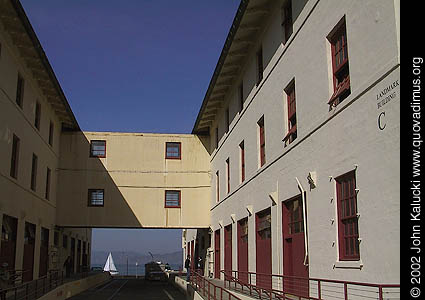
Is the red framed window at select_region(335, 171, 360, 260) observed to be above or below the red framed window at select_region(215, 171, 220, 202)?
below

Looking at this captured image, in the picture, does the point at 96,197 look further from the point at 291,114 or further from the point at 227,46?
the point at 291,114

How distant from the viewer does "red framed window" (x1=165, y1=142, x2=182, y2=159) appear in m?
32.2

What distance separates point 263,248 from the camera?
18125 millimetres

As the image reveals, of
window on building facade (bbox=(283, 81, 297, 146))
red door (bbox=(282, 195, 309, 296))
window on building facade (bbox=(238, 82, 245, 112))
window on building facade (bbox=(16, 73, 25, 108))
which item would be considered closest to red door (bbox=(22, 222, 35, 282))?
window on building facade (bbox=(16, 73, 25, 108))

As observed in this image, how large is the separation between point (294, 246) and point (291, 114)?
3.94 metres

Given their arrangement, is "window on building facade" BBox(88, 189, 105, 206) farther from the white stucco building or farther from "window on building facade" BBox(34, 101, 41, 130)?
the white stucco building

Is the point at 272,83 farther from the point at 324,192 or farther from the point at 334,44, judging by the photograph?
the point at 324,192

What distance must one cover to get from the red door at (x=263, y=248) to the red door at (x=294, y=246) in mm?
1567

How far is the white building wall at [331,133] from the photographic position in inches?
366

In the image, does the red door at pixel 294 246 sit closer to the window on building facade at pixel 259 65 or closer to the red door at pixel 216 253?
the window on building facade at pixel 259 65

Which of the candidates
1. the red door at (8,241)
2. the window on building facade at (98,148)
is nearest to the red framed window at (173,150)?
the window on building facade at (98,148)

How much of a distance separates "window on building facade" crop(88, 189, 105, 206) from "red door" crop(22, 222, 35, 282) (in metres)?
6.43

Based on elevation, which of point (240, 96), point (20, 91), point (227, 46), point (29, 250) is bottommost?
point (29, 250)

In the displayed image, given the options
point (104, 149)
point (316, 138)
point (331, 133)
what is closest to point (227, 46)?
point (316, 138)
